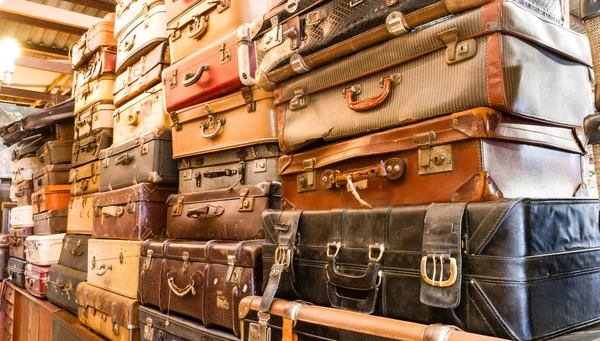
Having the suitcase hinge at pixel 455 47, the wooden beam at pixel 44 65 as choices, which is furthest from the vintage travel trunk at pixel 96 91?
the suitcase hinge at pixel 455 47

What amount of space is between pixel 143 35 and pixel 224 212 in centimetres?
167

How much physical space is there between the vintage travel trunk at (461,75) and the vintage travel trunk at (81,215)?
2.81 metres

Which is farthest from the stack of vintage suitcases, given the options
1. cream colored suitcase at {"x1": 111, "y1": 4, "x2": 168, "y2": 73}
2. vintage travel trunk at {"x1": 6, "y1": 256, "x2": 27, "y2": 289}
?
vintage travel trunk at {"x1": 6, "y1": 256, "x2": 27, "y2": 289}

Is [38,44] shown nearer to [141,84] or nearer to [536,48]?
[141,84]

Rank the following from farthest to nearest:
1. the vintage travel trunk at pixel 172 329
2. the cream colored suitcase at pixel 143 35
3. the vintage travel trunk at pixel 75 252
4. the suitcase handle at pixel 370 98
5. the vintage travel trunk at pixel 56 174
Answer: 1. the vintage travel trunk at pixel 56 174
2. the vintage travel trunk at pixel 75 252
3. the cream colored suitcase at pixel 143 35
4. the vintage travel trunk at pixel 172 329
5. the suitcase handle at pixel 370 98

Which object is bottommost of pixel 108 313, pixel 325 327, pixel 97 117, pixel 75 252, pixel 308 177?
pixel 108 313

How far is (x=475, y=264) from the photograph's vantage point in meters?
1.13

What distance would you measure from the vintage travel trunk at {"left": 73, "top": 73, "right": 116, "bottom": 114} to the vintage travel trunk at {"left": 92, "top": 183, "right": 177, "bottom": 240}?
125 cm

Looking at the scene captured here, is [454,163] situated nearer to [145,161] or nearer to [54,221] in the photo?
[145,161]

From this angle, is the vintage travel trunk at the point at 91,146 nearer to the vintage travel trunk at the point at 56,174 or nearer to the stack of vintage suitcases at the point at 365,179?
the vintage travel trunk at the point at 56,174

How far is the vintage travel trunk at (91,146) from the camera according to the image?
3901mm

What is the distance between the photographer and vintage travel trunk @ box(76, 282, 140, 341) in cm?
270

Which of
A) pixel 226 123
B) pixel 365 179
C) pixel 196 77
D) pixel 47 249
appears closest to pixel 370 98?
pixel 365 179


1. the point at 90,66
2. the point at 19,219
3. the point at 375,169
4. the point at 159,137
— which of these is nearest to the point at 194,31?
the point at 159,137
